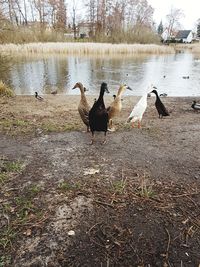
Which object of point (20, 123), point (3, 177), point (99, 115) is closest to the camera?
point (3, 177)

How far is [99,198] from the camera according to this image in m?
3.43

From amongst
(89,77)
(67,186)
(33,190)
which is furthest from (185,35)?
(33,190)

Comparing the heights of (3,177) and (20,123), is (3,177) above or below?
above

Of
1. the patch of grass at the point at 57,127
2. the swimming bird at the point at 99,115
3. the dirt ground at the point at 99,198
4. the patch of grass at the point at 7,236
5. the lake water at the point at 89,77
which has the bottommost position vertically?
the lake water at the point at 89,77

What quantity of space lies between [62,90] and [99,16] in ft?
144

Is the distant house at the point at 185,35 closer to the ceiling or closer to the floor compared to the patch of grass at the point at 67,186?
closer to the ceiling

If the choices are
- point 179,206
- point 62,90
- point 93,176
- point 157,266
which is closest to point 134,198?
point 179,206

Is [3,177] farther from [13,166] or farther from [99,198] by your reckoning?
[99,198]

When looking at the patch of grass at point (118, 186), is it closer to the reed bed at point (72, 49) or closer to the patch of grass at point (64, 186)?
the patch of grass at point (64, 186)

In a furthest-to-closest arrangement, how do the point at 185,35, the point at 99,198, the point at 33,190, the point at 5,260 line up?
the point at 185,35
the point at 33,190
the point at 99,198
the point at 5,260

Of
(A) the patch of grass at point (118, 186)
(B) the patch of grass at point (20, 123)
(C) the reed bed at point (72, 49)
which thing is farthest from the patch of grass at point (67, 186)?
(C) the reed bed at point (72, 49)

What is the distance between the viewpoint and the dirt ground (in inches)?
103

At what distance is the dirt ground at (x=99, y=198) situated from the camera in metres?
2.61

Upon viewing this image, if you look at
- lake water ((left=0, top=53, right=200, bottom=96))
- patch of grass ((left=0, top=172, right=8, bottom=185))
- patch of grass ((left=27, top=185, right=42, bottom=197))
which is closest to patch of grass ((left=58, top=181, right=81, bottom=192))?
patch of grass ((left=27, top=185, right=42, bottom=197))
